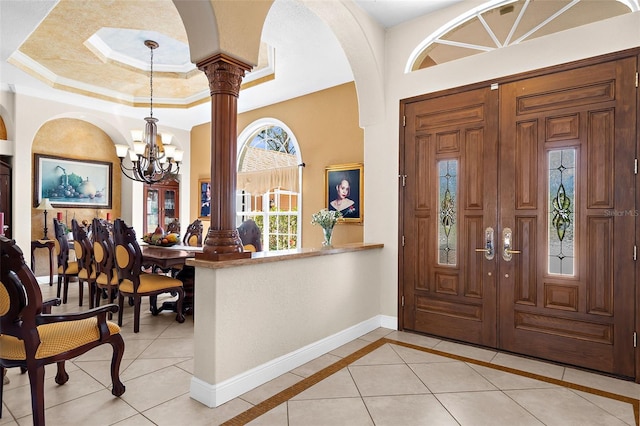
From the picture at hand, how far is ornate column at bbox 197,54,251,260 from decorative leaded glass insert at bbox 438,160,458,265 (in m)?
2.07

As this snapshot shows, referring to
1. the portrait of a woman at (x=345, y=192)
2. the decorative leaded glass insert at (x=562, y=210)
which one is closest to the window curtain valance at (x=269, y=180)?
the portrait of a woman at (x=345, y=192)

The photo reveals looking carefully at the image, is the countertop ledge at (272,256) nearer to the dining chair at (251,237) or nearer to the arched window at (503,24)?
the dining chair at (251,237)

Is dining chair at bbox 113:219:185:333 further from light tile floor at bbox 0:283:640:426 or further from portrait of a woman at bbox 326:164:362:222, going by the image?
portrait of a woman at bbox 326:164:362:222

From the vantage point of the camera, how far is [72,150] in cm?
677

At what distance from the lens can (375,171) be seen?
13.3 ft

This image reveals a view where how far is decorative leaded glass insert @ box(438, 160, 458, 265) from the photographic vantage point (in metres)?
3.56

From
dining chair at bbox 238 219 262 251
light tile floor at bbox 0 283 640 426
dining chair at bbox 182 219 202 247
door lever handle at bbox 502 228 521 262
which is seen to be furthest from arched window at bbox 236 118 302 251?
door lever handle at bbox 502 228 521 262

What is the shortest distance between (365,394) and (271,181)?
171 inches

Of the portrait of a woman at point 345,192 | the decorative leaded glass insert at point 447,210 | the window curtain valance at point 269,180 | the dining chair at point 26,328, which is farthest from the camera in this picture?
the window curtain valance at point 269,180

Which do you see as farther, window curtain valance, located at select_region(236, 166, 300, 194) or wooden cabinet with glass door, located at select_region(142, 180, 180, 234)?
wooden cabinet with glass door, located at select_region(142, 180, 180, 234)

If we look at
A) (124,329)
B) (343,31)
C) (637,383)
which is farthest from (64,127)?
(637,383)

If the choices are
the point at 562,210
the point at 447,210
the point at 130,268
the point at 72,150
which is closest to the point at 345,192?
the point at 447,210

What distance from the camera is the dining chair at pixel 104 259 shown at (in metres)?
4.13

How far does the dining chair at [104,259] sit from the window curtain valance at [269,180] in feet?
7.87
